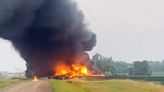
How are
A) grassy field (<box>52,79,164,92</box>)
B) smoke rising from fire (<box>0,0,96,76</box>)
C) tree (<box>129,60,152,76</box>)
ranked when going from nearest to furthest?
grassy field (<box>52,79,164,92</box>) → smoke rising from fire (<box>0,0,96,76</box>) → tree (<box>129,60,152,76</box>)

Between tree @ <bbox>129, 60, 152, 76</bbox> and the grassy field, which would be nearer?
Answer: the grassy field

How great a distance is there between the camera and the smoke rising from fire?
95000mm

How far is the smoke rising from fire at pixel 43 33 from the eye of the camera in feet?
312

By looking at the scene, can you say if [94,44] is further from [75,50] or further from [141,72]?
[141,72]

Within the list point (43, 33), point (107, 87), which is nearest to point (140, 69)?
point (43, 33)

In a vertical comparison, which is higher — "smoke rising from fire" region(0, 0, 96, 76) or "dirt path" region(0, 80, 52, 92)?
"smoke rising from fire" region(0, 0, 96, 76)

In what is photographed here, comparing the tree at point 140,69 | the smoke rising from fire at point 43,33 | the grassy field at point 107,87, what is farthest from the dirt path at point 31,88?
the tree at point 140,69

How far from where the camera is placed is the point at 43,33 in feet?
328

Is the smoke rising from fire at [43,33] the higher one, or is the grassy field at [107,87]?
the smoke rising from fire at [43,33]

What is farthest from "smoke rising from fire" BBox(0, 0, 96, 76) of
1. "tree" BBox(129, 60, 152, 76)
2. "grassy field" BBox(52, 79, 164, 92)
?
"tree" BBox(129, 60, 152, 76)

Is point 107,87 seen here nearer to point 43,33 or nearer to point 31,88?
point 31,88

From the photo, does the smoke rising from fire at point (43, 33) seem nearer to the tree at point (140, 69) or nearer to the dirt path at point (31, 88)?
the dirt path at point (31, 88)

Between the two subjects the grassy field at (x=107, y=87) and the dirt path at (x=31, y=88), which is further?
the grassy field at (x=107, y=87)

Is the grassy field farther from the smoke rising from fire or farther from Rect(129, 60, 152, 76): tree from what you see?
Rect(129, 60, 152, 76): tree
